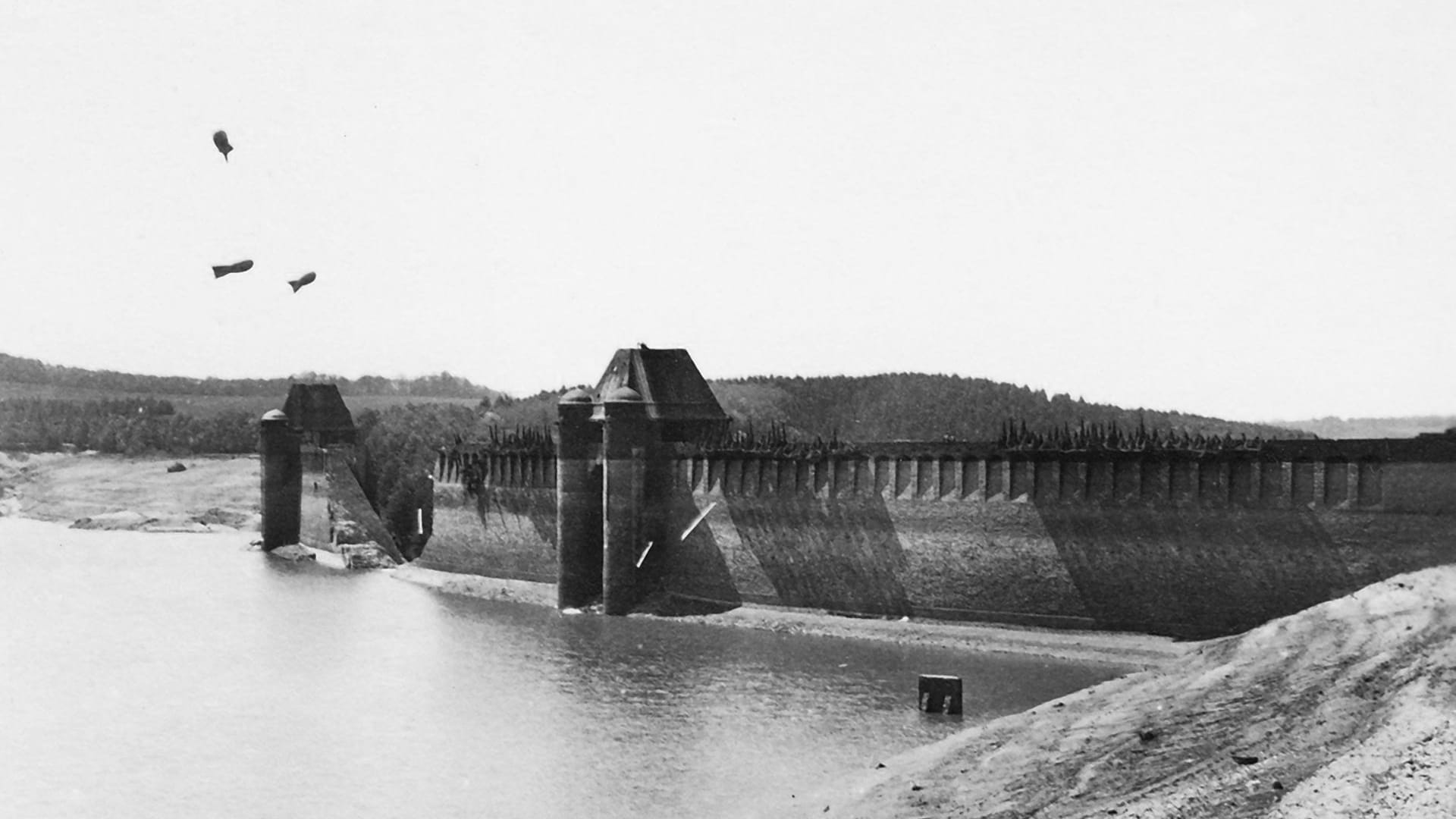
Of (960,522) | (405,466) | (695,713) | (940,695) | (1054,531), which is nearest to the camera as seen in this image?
(940,695)

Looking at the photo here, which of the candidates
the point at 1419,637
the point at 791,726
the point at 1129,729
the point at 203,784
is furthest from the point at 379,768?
the point at 1419,637

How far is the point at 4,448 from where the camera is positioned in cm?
10150

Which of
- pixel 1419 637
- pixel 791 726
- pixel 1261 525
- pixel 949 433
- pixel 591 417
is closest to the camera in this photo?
pixel 1419 637

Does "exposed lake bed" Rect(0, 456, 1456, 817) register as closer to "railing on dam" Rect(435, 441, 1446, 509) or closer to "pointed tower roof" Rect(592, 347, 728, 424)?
"railing on dam" Rect(435, 441, 1446, 509)

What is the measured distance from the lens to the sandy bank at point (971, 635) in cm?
3094

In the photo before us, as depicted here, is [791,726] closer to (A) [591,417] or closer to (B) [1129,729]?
Result: (B) [1129,729]

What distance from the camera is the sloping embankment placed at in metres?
13.7

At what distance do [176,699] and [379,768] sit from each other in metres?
8.04

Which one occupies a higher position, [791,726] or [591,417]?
[591,417]

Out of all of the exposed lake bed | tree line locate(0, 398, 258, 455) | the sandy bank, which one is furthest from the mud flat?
the sandy bank

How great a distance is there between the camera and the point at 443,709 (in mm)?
28109

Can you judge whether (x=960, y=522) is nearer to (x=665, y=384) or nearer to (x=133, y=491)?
(x=665, y=384)

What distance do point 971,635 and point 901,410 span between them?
45.7 m

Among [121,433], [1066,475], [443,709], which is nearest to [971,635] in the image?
[1066,475]
